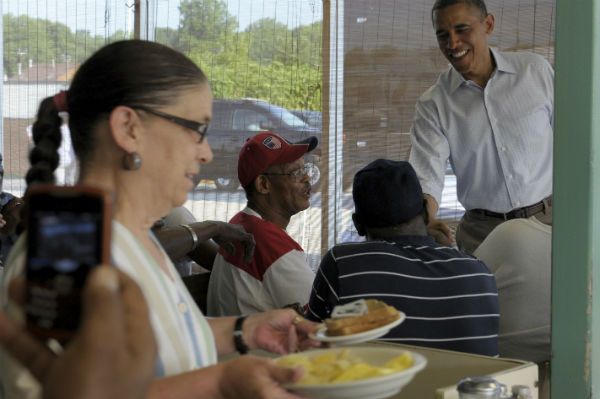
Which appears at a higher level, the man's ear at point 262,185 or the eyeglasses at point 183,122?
the eyeglasses at point 183,122

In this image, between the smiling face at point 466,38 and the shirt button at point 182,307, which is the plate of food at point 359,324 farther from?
the smiling face at point 466,38

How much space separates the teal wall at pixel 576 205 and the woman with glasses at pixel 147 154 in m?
1.09

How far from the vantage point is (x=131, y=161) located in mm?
1410

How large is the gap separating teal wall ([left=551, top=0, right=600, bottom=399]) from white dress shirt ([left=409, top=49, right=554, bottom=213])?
140cm

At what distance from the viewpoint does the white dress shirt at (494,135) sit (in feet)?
12.0

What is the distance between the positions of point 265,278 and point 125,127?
186 centimetres

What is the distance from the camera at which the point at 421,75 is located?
14.6 feet

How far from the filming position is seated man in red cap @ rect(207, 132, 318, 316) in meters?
3.23

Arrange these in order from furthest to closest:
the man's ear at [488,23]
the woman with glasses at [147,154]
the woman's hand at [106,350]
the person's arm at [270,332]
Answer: the man's ear at [488,23]
the person's arm at [270,332]
the woman with glasses at [147,154]
the woman's hand at [106,350]

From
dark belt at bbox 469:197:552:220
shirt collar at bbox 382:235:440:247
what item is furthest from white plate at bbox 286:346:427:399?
dark belt at bbox 469:197:552:220

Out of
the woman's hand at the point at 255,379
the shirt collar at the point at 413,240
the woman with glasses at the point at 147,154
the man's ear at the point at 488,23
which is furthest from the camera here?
the man's ear at the point at 488,23

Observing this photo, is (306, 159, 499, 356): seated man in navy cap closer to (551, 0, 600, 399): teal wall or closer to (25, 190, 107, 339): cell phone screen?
(551, 0, 600, 399): teal wall

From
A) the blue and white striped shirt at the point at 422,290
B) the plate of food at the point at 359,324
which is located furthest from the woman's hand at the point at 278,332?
the blue and white striped shirt at the point at 422,290

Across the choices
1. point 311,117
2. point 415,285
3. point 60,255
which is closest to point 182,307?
point 60,255
